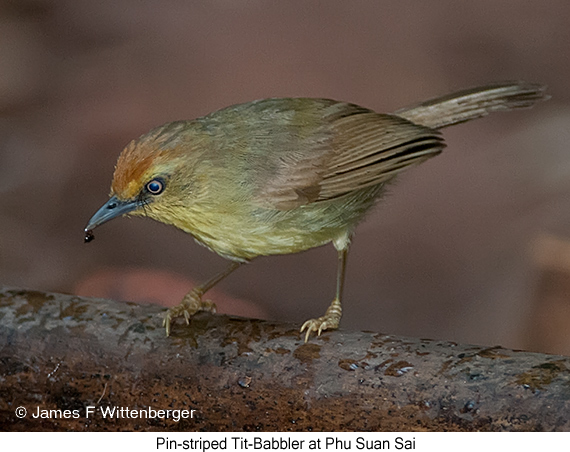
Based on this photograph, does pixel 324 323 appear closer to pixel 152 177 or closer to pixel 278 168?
pixel 278 168

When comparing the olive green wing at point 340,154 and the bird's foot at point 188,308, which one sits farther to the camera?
the olive green wing at point 340,154

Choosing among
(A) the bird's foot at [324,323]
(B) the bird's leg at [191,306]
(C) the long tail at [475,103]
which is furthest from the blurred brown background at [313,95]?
(A) the bird's foot at [324,323]

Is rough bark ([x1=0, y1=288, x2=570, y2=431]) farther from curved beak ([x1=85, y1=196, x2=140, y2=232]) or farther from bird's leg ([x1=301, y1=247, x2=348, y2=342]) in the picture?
curved beak ([x1=85, y1=196, x2=140, y2=232])

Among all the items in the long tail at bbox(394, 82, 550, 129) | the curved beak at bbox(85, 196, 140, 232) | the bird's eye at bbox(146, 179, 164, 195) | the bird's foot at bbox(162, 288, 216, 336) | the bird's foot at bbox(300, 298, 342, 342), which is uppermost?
the long tail at bbox(394, 82, 550, 129)

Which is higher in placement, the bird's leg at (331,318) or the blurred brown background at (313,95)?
the blurred brown background at (313,95)

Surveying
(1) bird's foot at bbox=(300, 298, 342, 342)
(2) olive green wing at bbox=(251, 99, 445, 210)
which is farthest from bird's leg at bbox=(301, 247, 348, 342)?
(2) olive green wing at bbox=(251, 99, 445, 210)

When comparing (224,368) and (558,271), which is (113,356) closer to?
(224,368)

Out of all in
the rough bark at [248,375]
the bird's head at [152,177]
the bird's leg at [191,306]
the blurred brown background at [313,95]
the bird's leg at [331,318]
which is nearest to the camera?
the rough bark at [248,375]

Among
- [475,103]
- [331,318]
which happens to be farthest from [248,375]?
[475,103]

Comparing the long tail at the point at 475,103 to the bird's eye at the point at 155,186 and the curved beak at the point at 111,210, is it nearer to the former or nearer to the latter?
the bird's eye at the point at 155,186
